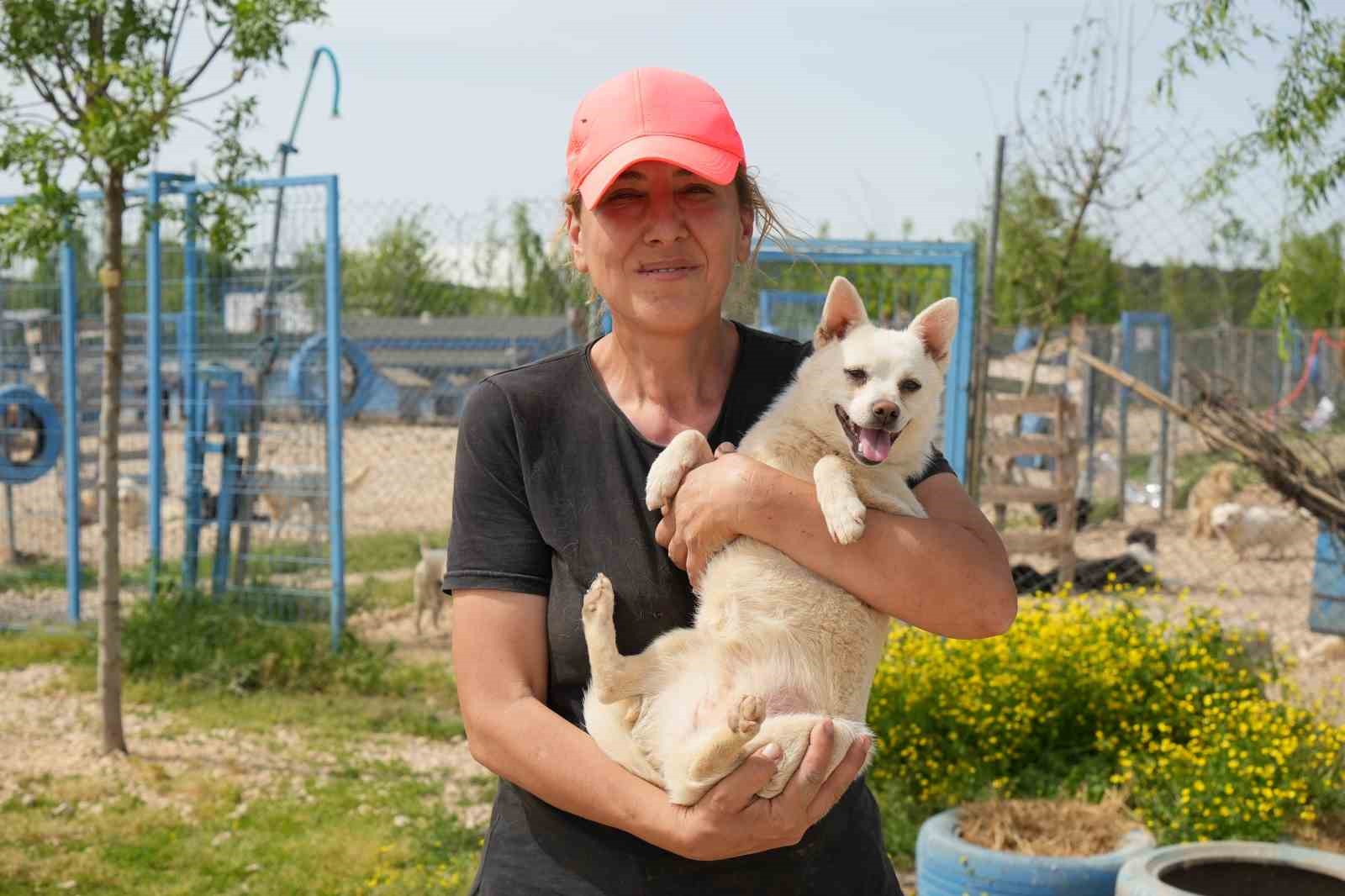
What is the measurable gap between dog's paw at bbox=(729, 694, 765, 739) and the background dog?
11.3m

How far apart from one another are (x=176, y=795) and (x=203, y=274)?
3734 mm

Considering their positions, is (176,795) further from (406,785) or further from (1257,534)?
(1257,534)

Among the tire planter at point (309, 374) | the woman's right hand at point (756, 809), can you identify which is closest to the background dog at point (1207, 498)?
the tire planter at point (309, 374)

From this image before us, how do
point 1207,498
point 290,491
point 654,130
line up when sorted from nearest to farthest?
1. point 654,130
2. point 290,491
3. point 1207,498

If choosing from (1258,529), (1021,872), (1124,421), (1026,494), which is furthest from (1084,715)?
(1124,421)

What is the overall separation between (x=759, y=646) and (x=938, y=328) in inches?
36.3

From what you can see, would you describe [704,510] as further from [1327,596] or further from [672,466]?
[1327,596]

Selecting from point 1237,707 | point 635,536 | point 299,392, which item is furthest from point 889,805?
point 299,392

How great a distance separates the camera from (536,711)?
6.07ft

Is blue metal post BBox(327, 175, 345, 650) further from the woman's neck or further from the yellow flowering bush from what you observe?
the woman's neck

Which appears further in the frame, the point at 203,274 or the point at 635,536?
the point at 203,274

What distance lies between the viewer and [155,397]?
27.2 ft

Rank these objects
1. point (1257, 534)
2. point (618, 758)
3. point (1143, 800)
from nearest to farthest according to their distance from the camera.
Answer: point (618, 758), point (1143, 800), point (1257, 534)

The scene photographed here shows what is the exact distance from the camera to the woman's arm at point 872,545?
186 centimetres
